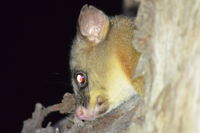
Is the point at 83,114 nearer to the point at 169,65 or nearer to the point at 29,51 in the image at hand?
the point at 169,65

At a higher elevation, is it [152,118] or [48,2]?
[48,2]

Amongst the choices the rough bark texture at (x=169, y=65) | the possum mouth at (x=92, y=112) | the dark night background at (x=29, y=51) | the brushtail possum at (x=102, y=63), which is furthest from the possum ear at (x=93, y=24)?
the dark night background at (x=29, y=51)

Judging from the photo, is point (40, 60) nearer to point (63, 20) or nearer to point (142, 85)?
point (63, 20)

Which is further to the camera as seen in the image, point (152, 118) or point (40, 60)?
point (40, 60)

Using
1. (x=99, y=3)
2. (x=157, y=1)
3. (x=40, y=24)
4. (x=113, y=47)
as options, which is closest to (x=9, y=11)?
(x=40, y=24)

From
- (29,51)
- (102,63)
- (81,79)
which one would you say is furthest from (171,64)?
(29,51)

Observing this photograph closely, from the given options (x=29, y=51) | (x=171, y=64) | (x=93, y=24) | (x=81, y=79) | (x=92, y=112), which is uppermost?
(x=29, y=51)
